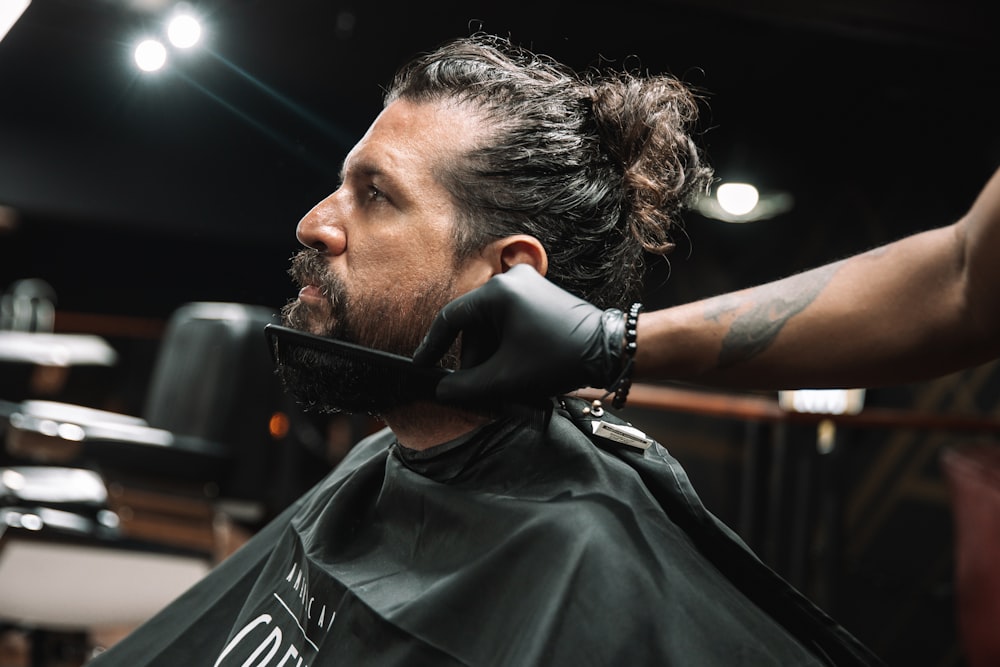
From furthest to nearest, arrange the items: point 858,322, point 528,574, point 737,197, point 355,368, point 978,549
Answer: point 737,197 < point 978,549 < point 355,368 < point 528,574 < point 858,322

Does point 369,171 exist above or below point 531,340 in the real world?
above

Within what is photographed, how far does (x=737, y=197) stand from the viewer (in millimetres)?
6559

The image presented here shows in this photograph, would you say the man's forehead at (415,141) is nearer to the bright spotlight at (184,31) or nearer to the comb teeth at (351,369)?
the comb teeth at (351,369)

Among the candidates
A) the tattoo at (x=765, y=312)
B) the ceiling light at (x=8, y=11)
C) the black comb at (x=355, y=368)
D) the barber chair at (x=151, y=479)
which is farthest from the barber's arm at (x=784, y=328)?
the barber chair at (x=151, y=479)

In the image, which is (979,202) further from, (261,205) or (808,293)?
(261,205)

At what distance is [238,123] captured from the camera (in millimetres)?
2018

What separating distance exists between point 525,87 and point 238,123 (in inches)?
35.8

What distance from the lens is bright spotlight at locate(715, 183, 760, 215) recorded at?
6.50 metres

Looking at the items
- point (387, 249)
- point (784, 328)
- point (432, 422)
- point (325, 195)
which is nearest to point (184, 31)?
point (325, 195)

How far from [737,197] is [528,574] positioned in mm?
5922

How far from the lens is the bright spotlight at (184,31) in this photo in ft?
5.58

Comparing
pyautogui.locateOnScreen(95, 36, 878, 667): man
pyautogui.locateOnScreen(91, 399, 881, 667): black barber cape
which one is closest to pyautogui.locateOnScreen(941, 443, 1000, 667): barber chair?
pyautogui.locateOnScreen(95, 36, 878, 667): man

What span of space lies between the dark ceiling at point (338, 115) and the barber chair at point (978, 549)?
53.2 inches

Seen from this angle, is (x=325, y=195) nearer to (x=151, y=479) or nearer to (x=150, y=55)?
(x=150, y=55)
